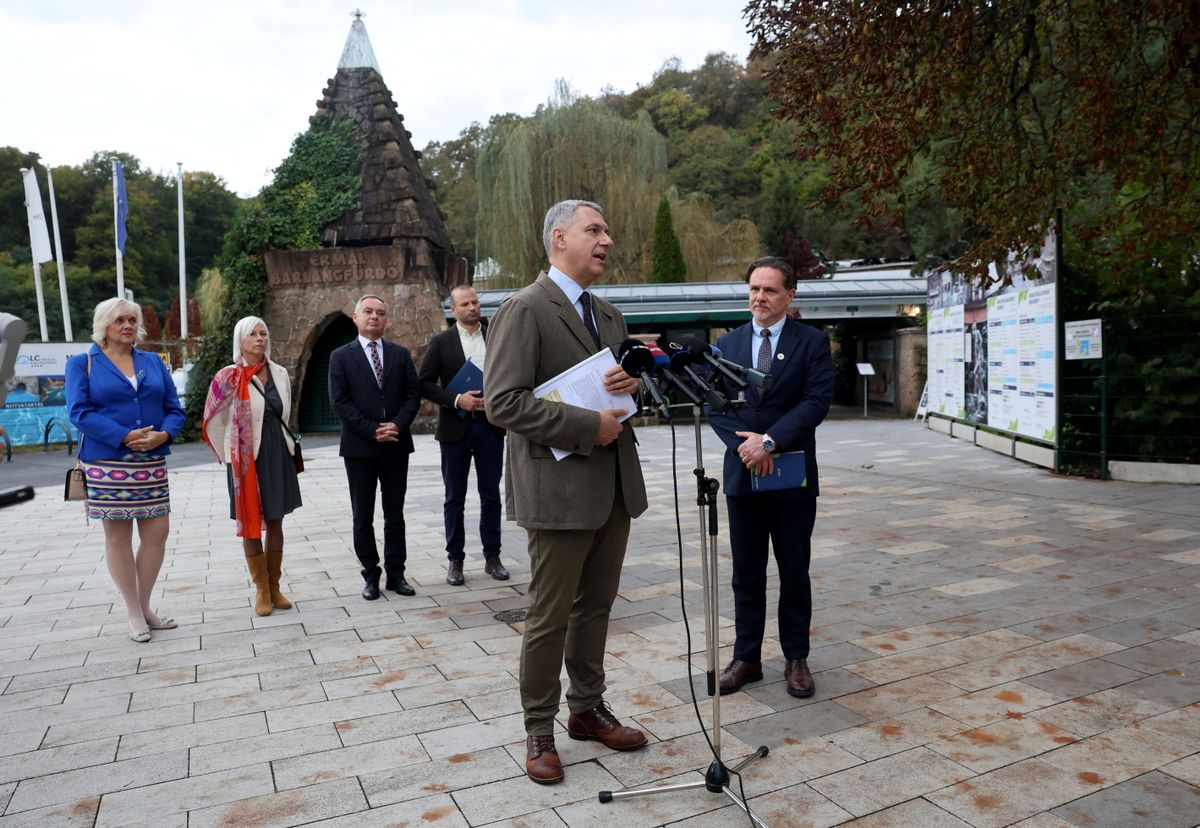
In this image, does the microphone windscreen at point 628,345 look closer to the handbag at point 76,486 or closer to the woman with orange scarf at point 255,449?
the woman with orange scarf at point 255,449

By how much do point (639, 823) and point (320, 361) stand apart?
1936cm

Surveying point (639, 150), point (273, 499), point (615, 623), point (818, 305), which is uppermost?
point (639, 150)

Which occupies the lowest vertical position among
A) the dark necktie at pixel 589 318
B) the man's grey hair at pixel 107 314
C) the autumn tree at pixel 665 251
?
the dark necktie at pixel 589 318

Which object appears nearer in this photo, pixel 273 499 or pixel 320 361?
pixel 273 499

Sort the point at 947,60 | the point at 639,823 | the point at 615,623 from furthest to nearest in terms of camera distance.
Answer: the point at 947,60, the point at 615,623, the point at 639,823

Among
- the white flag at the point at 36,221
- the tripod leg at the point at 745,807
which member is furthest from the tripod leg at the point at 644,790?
the white flag at the point at 36,221

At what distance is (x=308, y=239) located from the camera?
19922mm

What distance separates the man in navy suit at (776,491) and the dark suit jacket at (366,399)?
264 centimetres

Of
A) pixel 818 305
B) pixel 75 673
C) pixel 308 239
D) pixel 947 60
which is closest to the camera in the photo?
pixel 75 673

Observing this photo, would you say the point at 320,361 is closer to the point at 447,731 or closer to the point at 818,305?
the point at 818,305

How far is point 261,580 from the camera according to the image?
540 cm

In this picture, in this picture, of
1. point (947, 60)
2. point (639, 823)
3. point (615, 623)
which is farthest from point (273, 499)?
point (947, 60)

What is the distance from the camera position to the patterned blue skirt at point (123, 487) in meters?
4.82

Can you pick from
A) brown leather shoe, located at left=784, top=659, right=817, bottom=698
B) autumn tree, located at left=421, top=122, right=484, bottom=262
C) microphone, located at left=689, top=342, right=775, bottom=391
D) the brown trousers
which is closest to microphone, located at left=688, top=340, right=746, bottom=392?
microphone, located at left=689, top=342, right=775, bottom=391
